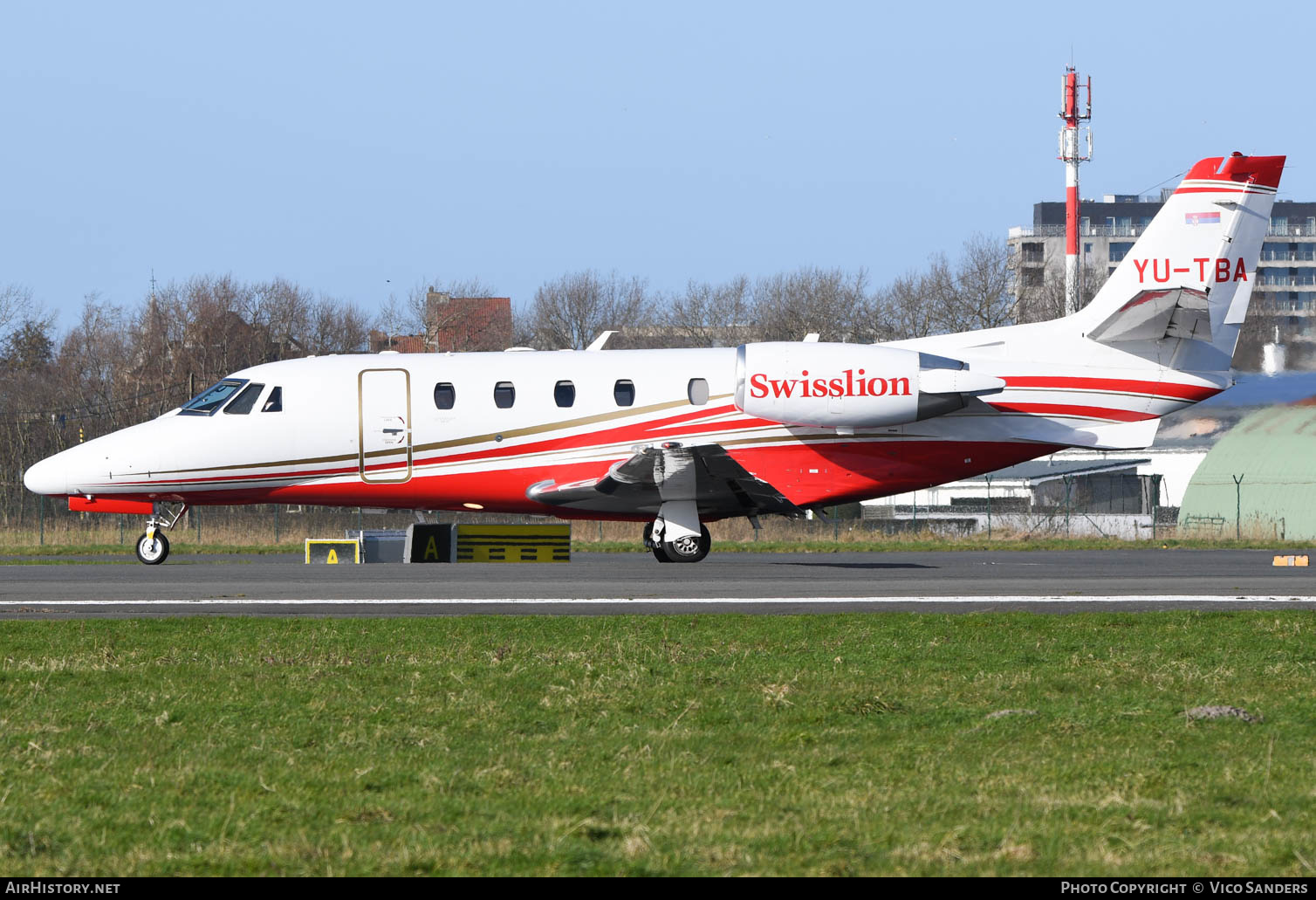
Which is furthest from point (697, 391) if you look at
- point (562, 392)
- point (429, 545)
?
point (429, 545)

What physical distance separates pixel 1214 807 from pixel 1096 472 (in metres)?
49.5

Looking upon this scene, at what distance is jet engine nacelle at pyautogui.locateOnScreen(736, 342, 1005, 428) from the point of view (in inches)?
843

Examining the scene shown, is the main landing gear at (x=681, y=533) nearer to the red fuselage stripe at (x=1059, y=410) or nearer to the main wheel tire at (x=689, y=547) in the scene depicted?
the main wheel tire at (x=689, y=547)

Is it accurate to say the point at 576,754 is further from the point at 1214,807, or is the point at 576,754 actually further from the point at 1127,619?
the point at 1127,619

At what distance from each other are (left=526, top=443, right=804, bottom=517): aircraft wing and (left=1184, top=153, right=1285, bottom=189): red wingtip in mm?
8467

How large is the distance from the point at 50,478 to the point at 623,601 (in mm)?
12007

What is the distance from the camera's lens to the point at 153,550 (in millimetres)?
23797

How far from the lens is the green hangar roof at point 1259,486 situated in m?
39.2

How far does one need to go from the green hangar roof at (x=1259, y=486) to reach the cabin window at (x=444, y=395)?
22.9 m

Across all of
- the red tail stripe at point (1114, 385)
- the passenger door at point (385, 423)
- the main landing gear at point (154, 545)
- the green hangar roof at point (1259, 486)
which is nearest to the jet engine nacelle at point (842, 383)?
the red tail stripe at point (1114, 385)

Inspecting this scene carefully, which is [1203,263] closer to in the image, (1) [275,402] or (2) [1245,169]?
(2) [1245,169]

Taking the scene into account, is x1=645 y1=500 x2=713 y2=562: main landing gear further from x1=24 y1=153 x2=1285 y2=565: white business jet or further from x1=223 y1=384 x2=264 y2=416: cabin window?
x1=223 y1=384 x2=264 y2=416: cabin window

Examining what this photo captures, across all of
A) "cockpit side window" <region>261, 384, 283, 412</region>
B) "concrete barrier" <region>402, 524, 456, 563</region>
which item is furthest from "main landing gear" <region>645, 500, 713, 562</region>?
"cockpit side window" <region>261, 384, 283, 412</region>
